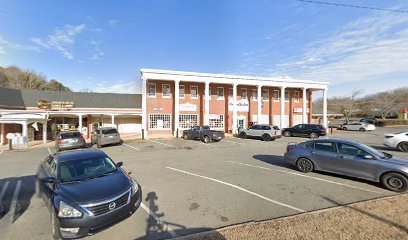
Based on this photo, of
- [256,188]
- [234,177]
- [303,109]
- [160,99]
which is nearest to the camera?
[256,188]

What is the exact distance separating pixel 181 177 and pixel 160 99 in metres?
17.6

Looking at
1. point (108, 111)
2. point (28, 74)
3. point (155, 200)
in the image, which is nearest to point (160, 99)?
point (108, 111)

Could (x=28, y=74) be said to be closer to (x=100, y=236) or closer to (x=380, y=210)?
(x=100, y=236)

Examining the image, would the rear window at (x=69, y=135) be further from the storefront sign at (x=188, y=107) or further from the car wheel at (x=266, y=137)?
the car wheel at (x=266, y=137)

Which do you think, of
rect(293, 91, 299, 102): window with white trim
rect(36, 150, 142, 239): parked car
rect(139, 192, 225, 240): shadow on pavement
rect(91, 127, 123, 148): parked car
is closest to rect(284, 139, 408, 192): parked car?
rect(139, 192, 225, 240): shadow on pavement

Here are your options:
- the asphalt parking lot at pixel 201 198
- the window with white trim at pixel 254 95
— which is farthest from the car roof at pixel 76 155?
the window with white trim at pixel 254 95

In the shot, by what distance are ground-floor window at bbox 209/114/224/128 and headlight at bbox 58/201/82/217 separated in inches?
869

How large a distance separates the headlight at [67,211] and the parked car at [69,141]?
41.1 ft

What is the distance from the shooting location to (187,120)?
80.4 ft

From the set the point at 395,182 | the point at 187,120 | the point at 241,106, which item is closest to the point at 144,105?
the point at 187,120

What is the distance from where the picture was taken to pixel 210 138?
1752cm

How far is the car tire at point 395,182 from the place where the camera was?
566 centimetres

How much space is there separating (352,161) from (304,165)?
161cm

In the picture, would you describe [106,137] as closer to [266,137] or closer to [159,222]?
[159,222]
